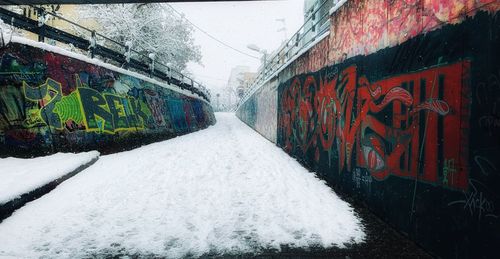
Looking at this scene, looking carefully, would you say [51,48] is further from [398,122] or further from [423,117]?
[423,117]

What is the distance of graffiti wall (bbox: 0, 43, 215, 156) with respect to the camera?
803cm

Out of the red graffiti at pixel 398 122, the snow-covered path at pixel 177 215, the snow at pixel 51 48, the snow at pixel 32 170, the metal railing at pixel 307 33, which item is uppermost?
the metal railing at pixel 307 33

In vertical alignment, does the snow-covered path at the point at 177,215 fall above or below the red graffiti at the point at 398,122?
below

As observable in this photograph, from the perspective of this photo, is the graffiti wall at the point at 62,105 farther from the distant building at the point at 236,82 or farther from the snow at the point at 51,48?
the distant building at the point at 236,82

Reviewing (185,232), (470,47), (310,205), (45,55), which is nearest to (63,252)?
(185,232)

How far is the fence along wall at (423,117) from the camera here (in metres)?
2.94

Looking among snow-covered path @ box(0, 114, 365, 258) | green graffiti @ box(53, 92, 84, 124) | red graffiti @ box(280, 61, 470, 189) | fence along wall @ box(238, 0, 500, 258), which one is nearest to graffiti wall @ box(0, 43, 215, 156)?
green graffiti @ box(53, 92, 84, 124)

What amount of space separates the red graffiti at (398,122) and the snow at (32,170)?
5418 mm

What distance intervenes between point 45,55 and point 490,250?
9.94m

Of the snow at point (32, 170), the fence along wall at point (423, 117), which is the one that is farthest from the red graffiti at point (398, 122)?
the snow at point (32, 170)

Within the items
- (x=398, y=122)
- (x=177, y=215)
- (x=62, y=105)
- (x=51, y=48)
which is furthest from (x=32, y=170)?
(x=398, y=122)

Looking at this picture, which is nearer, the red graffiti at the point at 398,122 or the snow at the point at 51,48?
the red graffiti at the point at 398,122

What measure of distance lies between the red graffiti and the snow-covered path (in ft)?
3.24

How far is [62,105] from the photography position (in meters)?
9.03
